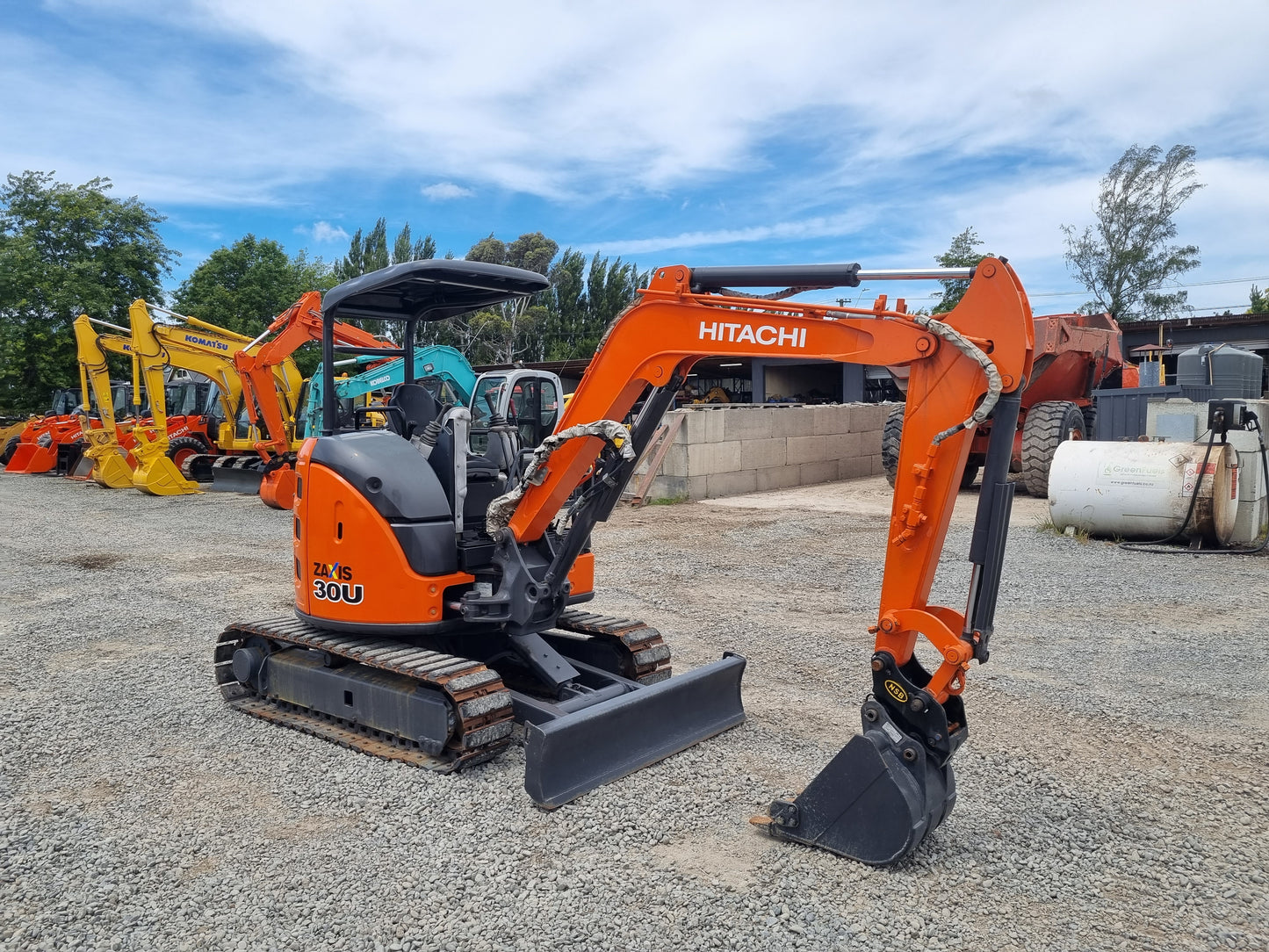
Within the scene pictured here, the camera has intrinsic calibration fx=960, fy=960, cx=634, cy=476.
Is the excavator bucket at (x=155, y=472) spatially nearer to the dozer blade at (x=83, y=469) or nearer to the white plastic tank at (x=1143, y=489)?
the dozer blade at (x=83, y=469)

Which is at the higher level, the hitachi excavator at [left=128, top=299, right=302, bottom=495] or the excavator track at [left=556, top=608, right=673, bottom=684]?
the hitachi excavator at [left=128, top=299, right=302, bottom=495]

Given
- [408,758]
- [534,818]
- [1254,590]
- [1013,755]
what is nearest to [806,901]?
[534,818]

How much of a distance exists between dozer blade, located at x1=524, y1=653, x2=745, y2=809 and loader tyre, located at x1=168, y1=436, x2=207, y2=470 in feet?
57.9

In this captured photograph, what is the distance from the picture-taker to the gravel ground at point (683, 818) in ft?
10.8

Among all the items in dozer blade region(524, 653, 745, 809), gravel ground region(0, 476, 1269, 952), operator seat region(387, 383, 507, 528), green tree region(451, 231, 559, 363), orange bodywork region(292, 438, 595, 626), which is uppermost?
green tree region(451, 231, 559, 363)

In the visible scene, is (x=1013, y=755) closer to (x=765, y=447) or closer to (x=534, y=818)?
(x=534, y=818)

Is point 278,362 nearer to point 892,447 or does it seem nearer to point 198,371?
point 198,371

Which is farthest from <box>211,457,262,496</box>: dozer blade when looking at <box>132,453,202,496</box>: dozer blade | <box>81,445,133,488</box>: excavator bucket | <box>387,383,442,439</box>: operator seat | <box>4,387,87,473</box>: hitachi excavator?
<box>387,383,442,439</box>: operator seat

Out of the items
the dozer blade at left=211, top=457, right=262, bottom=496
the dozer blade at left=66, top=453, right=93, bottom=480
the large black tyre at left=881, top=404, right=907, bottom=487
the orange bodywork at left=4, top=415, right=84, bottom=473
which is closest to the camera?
the large black tyre at left=881, top=404, right=907, bottom=487

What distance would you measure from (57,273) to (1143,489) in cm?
3035

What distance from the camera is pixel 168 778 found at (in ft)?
15.4

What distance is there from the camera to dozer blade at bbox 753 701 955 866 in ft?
11.6

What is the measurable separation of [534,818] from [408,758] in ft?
3.04

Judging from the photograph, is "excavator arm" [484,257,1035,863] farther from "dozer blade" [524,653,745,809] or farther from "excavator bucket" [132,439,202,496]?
"excavator bucket" [132,439,202,496]
